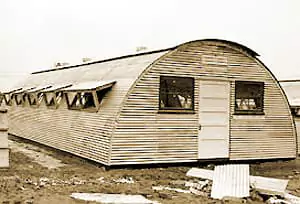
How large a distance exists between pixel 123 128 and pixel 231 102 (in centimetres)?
319

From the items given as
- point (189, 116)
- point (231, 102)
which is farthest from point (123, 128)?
point (231, 102)

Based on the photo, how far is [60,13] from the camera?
3175 cm

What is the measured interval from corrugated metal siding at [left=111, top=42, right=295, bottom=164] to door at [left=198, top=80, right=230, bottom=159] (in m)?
0.16

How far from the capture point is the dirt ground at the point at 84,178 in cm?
830

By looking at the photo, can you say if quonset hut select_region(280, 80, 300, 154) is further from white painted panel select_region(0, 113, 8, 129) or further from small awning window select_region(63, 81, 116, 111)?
white painted panel select_region(0, 113, 8, 129)

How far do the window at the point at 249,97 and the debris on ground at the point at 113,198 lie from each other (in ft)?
17.7

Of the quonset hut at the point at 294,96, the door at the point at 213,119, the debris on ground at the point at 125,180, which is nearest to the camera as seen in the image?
the debris on ground at the point at 125,180

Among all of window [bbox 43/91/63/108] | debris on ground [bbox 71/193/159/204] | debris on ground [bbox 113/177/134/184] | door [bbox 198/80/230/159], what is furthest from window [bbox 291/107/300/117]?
debris on ground [bbox 71/193/159/204]

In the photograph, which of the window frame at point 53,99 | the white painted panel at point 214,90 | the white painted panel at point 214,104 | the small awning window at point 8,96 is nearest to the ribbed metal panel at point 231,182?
the white painted panel at point 214,104

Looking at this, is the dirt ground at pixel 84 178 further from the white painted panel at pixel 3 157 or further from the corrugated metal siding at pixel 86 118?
the corrugated metal siding at pixel 86 118

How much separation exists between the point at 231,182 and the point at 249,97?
15.0 feet

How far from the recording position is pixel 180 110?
12.1 meters

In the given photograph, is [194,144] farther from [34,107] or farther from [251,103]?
[34,107]

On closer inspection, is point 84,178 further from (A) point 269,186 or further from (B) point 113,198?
(A) point 269,186
